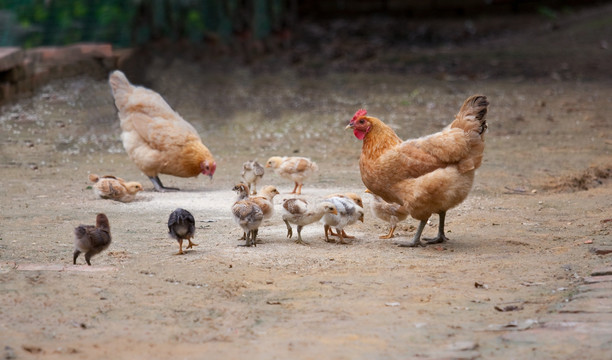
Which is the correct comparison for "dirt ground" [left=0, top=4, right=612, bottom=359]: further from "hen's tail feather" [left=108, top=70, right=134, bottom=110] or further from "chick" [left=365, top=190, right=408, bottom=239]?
"hen's tail feather" [left=108, top=70, right=134, bottom=110]

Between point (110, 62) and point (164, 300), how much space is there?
10.5 m

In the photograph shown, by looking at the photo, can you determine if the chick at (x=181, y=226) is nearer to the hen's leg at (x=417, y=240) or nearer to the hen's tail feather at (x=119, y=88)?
the hen's leg at (x=417, y=240)

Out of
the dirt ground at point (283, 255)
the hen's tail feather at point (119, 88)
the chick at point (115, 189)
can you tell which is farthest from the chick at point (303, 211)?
the hen's tail feather at point (119, 88)

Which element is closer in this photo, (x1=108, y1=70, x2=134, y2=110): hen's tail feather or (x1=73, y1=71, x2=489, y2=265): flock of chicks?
(x1=73, y1=71, x2=489, y2=265): flock of chicks

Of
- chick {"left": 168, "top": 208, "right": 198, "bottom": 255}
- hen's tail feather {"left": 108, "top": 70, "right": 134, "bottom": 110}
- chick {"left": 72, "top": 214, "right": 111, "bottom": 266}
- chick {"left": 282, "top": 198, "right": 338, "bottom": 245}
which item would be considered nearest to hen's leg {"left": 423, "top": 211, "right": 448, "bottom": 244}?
chick {"left": 282, "top": 198, "right": 338, "bottom": 245}

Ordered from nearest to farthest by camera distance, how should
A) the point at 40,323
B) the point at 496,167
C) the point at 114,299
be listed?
the point at 40,323 < the point at 114,299 < the point at 496,167

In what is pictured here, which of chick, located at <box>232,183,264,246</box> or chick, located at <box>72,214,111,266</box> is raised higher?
chick, located at <box>232,183,264,246</box>

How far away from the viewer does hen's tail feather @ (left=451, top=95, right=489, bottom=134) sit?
692cm

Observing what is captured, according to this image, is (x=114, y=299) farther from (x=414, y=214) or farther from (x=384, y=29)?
(x=384, y=29)

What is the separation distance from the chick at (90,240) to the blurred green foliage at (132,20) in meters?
9.91

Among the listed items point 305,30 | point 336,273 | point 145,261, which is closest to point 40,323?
point 145,261

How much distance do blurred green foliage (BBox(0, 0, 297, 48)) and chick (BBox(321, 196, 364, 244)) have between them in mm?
9804

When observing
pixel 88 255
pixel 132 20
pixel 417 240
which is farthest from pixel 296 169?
pixel 132 20

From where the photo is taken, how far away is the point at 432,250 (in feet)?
22.4
